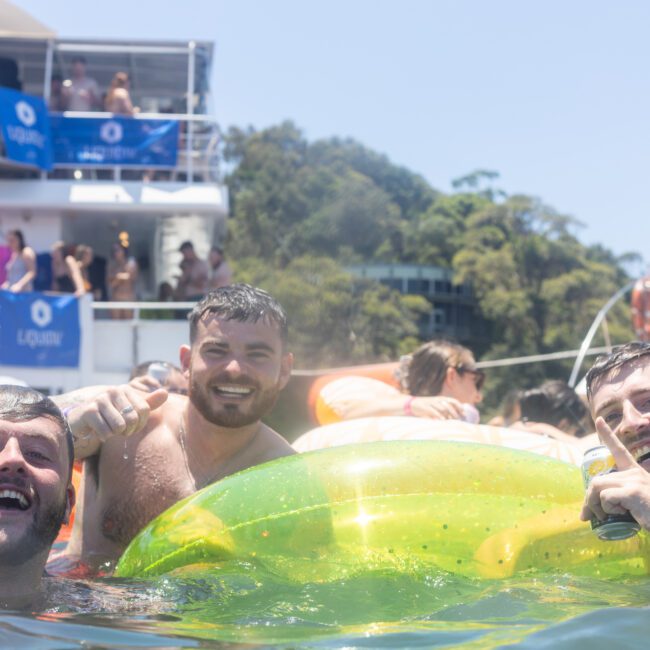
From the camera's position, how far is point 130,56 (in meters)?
14.7

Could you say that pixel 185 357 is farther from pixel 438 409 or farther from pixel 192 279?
pixel 192 279

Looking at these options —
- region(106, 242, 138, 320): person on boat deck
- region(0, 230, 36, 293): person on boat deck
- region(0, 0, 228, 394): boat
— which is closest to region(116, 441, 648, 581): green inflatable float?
region(0, 0, 228, 394): boat

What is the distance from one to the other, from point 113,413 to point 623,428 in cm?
146

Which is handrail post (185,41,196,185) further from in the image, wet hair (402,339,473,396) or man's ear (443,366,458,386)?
man's ear (443,366,458,386)

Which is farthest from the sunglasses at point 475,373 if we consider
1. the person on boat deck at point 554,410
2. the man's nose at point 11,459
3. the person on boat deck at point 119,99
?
the person on boat deck at point 119,99

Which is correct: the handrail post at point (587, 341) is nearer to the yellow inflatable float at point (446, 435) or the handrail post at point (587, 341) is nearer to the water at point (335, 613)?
the yellow inflatable float at point (446, 435)

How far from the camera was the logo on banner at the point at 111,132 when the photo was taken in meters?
13.4

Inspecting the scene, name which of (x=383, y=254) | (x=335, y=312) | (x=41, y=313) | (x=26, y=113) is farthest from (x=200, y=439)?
(x=383, y=254)

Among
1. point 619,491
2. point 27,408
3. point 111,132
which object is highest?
point 111,132

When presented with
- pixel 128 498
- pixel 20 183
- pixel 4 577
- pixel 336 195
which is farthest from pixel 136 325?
pixel 336 195

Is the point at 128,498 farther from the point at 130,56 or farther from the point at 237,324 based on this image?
the point at 130,56

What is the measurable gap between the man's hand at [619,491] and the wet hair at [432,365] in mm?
2998

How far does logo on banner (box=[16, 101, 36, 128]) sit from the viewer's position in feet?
42.9

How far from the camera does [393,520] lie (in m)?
2.76
